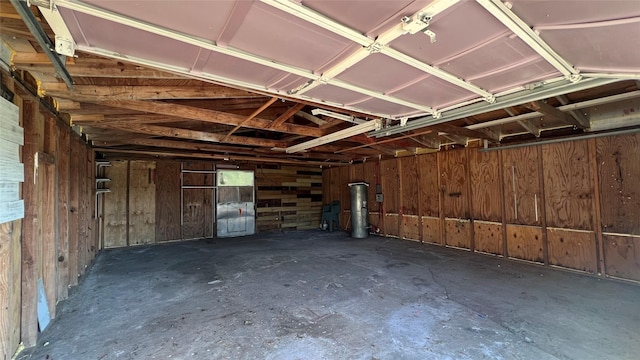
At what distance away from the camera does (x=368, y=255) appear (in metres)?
5.29

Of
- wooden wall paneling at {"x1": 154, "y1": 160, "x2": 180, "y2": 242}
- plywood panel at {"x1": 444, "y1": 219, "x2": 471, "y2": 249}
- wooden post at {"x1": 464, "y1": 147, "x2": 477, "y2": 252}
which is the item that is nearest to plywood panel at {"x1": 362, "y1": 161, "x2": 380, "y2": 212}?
plywood panel at {"x1": 444, "y1": 219, "x2": 471, "y2": 249}

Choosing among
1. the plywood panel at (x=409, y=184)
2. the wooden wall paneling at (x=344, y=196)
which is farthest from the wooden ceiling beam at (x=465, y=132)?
the wooden wall paneling at (x=344, y=196)

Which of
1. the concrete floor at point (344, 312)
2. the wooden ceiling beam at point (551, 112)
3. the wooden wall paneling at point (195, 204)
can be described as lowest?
the concrete floor at point (344, 312)

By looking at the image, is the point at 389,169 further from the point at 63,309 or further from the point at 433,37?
the point at 63,309

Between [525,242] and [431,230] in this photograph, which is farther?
[431,230]

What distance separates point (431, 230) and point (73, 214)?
21.0 feet

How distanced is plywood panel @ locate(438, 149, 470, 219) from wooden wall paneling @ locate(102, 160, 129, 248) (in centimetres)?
742

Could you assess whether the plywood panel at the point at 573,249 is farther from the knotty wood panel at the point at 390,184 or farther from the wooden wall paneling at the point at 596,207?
the knotty wood panel at the point at 390,184

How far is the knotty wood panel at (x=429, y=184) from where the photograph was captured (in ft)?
20.2

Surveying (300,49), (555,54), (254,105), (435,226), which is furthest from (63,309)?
(435,226)

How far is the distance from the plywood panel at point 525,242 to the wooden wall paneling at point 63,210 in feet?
21.6

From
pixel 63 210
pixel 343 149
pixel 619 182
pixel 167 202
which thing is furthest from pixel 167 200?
pixel 619 182

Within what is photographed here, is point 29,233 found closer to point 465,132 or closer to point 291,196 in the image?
point 465,132

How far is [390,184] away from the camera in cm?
725
